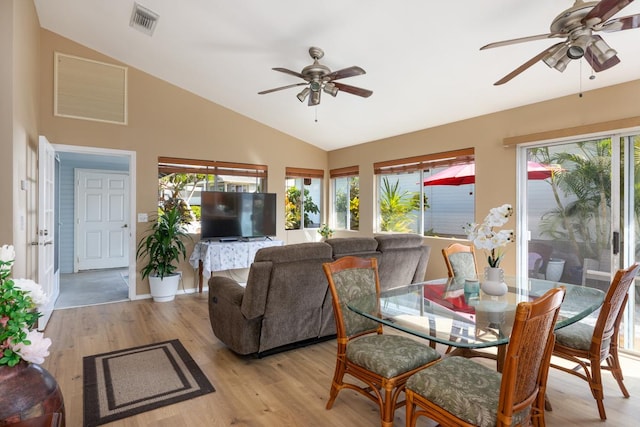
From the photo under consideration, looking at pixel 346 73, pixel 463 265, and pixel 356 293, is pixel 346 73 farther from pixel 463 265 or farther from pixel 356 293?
pixel 463 265

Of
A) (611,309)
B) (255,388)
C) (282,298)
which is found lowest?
(255,388)

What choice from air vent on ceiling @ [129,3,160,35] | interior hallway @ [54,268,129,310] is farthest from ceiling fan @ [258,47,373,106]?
interior hallway @ [54,268,129,310]

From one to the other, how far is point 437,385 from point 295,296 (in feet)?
4.80

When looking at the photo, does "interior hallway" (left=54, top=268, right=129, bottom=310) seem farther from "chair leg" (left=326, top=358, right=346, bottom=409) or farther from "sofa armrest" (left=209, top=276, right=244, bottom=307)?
"chair leg" (left=326, top=358, right=346, bottom=409)

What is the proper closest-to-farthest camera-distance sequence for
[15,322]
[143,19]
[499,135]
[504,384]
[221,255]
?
[15,322]
[504,384]
[143,19]
[499,135]
[221,255]

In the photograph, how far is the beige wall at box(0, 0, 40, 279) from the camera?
293cm

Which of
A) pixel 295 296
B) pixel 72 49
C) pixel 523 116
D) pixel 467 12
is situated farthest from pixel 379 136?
pixel 72 49

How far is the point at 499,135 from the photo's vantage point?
4.23m

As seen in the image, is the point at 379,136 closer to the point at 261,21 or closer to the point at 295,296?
the point at 261,21

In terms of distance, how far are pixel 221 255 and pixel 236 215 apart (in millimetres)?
749

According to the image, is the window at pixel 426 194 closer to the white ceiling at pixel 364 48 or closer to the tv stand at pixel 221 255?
the white ceiling at pixel 364 48

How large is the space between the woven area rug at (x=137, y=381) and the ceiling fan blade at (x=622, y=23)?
11.1ft

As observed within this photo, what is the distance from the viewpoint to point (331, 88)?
3.52m

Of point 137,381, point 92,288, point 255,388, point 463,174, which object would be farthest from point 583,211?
point 92,288
